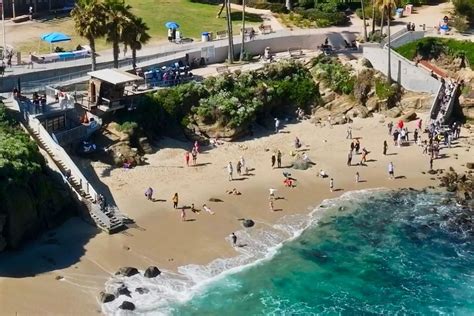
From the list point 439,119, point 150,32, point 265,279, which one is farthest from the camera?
point 150,32

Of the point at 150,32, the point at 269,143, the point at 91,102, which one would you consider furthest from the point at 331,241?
the point at 150,32

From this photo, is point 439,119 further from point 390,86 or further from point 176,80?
point 176,80

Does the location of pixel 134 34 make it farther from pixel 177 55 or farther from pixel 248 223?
pixel 248 223

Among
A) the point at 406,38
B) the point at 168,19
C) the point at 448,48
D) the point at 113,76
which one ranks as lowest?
the point at 448,48

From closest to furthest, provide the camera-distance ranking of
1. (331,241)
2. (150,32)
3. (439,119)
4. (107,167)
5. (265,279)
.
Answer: (265,279)
(331,241)
(107,167)
(439,119)
(150,32)

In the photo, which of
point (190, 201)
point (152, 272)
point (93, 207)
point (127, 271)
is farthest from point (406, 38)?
point (127, 271)

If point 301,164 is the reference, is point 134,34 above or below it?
above

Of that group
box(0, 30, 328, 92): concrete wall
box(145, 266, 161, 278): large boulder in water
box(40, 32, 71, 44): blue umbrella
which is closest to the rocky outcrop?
box(145, 266, 161, 278): large boulder in water
